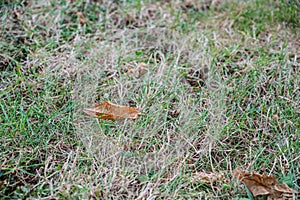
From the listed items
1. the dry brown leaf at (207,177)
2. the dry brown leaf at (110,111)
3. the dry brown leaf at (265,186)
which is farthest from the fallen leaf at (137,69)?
the dry brown leaf at (265,186)

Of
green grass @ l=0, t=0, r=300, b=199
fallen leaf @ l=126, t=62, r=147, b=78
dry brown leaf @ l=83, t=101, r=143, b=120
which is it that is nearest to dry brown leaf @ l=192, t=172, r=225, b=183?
green grass @ l=0, t=0, r=300, b=199

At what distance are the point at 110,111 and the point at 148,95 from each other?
249mm

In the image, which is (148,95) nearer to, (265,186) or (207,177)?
(207,177)

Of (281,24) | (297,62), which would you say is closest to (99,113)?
(297,62)

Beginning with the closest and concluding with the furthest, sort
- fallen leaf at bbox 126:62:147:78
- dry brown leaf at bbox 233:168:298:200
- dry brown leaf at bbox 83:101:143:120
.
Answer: dry brown leaf at bbox 233:168:298:200 < dry brown leaf at bbox 83:101:143:120 < fallen leaf at bbox 126:62:147:78

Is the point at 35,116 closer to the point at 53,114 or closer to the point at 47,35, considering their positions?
the point at 53,114

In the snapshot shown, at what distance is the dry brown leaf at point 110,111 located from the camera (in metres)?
1.91

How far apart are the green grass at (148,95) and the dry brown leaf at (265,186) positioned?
48 mm

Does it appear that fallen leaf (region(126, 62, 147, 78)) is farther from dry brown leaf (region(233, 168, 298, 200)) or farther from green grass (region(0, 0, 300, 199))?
dry brown leaf (region(233, 168, 298, 200))

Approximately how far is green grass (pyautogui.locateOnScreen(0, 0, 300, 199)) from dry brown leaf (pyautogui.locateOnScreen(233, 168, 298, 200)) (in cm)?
5

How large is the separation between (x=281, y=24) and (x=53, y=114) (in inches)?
67.5

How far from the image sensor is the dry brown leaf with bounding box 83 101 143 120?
191 cm


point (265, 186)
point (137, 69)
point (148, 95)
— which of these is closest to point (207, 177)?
point (265, 186)

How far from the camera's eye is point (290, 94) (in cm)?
210
